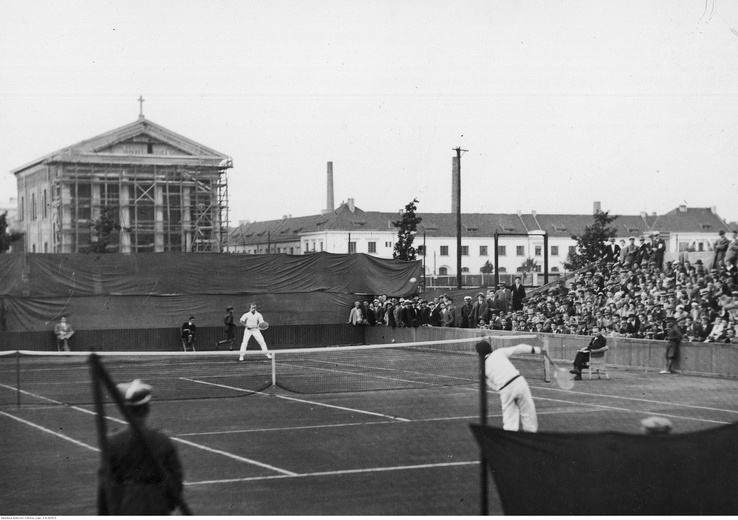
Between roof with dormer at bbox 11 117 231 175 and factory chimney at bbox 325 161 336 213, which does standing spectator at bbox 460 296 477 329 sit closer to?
roof with dormer at bbox 11 117 231 175

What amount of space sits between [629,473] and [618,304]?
24.1 metres

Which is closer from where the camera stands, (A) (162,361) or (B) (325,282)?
(A) (162,361)

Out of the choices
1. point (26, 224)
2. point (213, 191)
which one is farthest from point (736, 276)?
point (26, 224)

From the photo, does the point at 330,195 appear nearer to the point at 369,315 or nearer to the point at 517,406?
the point at 369,315

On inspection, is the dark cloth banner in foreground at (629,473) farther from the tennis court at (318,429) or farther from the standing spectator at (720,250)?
the standing spectator at (720,250)

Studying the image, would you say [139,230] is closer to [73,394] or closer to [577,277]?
[577,277]

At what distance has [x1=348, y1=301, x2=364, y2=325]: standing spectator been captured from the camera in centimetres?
4076

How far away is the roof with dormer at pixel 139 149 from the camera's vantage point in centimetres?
Answer: 7431

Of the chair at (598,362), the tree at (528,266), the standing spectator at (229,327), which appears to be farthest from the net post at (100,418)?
the tree at (528,266)

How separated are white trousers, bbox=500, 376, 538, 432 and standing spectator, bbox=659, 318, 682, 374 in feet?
50.3

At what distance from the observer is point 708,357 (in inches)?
983

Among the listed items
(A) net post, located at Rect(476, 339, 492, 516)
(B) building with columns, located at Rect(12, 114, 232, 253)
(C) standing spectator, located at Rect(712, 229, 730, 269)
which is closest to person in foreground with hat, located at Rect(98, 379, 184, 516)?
(A) net post, located at Rect(476, 339, 492, 516)

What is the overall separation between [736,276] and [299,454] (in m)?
17.9

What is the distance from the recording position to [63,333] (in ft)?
114
